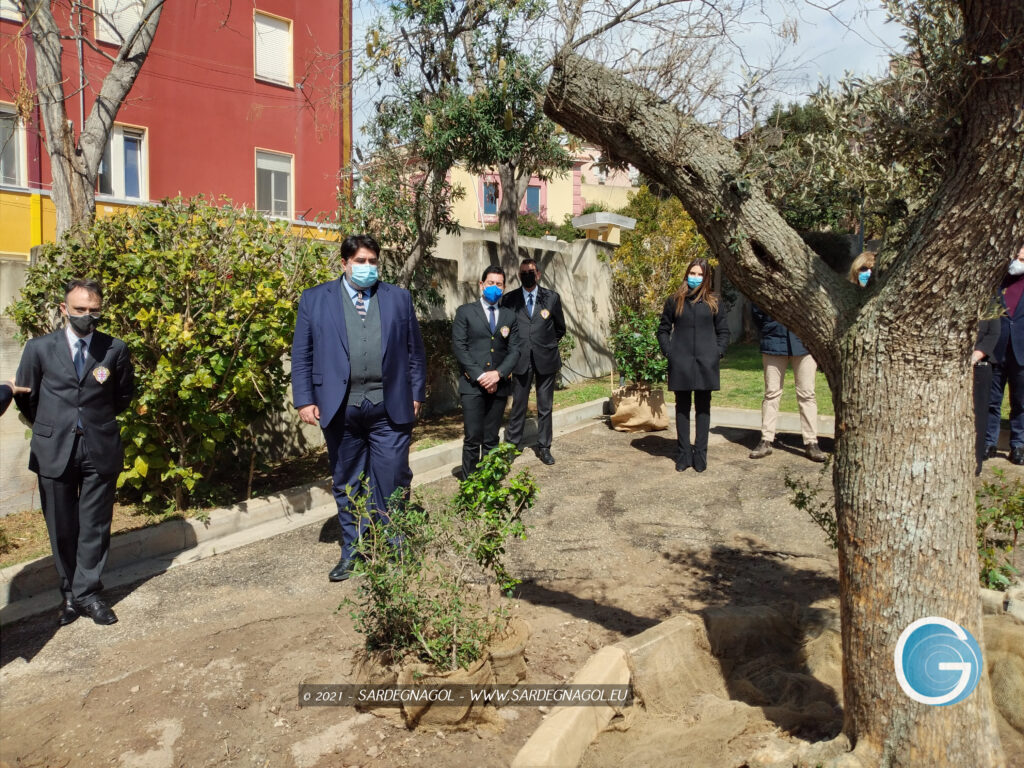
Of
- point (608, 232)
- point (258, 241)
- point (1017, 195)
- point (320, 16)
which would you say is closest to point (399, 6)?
point (258, 241)

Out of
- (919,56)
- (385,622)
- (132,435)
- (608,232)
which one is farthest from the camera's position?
(608,232)

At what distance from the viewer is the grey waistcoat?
17.0 feet

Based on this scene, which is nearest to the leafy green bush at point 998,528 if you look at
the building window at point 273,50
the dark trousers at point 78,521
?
the dark trousers at point 78,521

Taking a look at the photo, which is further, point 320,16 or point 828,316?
point 320,16

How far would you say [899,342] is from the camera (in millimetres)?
2795

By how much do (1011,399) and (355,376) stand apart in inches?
255

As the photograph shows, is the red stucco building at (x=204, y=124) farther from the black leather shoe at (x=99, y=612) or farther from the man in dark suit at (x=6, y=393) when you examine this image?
the black leather shoe at (x=99, y=612)

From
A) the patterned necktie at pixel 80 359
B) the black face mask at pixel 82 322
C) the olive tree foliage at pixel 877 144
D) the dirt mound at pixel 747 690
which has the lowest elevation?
the dirt mound at pixel 747 690

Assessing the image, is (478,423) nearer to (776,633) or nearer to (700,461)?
(700,461)

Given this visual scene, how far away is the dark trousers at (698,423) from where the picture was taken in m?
7.95

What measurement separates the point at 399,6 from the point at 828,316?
6389mm

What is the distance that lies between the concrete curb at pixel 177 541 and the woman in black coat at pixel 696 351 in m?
2.45

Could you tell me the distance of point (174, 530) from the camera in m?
5.86

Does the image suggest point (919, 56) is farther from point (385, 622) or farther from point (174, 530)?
point (174, 530)
